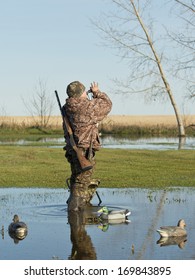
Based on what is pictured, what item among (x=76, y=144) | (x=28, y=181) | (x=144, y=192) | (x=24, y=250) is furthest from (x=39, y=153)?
(x=24, y=250)

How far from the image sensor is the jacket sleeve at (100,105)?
456 inches

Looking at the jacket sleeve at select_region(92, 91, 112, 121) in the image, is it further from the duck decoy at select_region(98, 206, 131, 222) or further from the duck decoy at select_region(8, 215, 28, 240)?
the duck decoy at select_region(8, 215, 28, 240)

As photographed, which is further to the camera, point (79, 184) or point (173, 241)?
point (79, 184)

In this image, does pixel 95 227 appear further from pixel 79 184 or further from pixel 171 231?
pixel 79 184

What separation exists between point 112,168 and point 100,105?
9597mm

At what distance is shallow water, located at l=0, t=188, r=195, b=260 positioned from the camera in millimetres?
8258

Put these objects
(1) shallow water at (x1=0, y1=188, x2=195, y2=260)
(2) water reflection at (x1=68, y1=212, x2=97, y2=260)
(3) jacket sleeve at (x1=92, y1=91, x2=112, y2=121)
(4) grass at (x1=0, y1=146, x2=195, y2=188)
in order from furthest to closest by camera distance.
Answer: (4) grass at (x1=0, y1=146, x2=195, y2=188), (3) jacket sleeve at (x1=92, y1=91, x2=112, y2=121), (1) shallow water at (x1=0, y1=188, x2=195, y2=260), (2) water reflection at (x1=68, y1=212, x2=97, y2=260)

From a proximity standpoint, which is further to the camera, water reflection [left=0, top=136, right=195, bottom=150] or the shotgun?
water reflection [left=0, top=136, right=195, bottom=150]

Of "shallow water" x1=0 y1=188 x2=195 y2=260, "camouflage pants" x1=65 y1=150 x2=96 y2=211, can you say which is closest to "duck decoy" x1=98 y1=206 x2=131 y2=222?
"shallow water" x1=0 y1=188 x2=195 y2=260

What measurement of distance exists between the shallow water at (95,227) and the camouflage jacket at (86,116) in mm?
1156

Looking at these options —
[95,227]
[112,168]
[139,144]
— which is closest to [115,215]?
[95,227]

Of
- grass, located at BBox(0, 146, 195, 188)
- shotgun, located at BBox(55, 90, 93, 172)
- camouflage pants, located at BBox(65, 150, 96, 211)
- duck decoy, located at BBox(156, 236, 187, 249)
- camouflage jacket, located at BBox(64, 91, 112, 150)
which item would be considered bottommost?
grass, located at BBox(0, 146, 195, 188)

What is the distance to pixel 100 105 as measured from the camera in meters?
11.6
